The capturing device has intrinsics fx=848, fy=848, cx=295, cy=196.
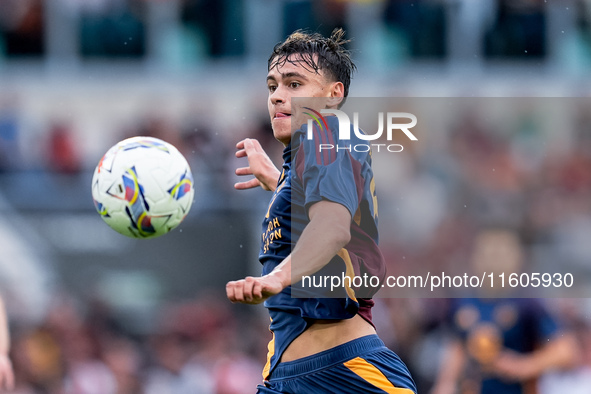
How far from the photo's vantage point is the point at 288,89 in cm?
439

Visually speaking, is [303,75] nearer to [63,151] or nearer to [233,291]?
[233,291]

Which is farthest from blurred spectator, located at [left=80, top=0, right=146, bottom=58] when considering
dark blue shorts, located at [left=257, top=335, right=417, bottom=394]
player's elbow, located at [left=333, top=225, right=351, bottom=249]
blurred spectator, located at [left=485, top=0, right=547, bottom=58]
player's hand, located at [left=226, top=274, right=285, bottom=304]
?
player's hand, located at [left=226, top=274, right=285, bottom=304]

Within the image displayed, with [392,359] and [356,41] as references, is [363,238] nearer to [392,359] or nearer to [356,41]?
[392,359]

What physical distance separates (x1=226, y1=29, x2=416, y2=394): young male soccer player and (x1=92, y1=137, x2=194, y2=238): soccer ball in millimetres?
843

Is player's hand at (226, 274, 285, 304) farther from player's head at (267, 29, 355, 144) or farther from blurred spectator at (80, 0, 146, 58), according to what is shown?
blurred spectator at (80, 0, 146, 58)

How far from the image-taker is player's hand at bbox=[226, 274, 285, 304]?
312 centimetres

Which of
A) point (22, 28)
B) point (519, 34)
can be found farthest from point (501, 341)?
point (22, 28)

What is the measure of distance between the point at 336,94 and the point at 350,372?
149cm

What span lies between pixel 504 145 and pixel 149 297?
527 centimetres

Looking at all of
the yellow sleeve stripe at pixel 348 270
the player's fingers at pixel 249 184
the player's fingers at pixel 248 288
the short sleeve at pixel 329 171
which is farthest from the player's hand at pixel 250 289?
the player's fingers at pixel 249 184

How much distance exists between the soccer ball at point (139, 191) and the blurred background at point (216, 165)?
3788 millimetres

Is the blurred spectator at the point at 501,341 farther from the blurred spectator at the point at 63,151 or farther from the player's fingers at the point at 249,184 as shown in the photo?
the blurred spectator at the point at 63,151

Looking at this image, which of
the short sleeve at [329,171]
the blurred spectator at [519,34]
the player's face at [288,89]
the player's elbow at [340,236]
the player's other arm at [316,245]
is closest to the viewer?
the player's other arm at [316,245]

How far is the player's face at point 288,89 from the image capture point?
4371 millimetres
